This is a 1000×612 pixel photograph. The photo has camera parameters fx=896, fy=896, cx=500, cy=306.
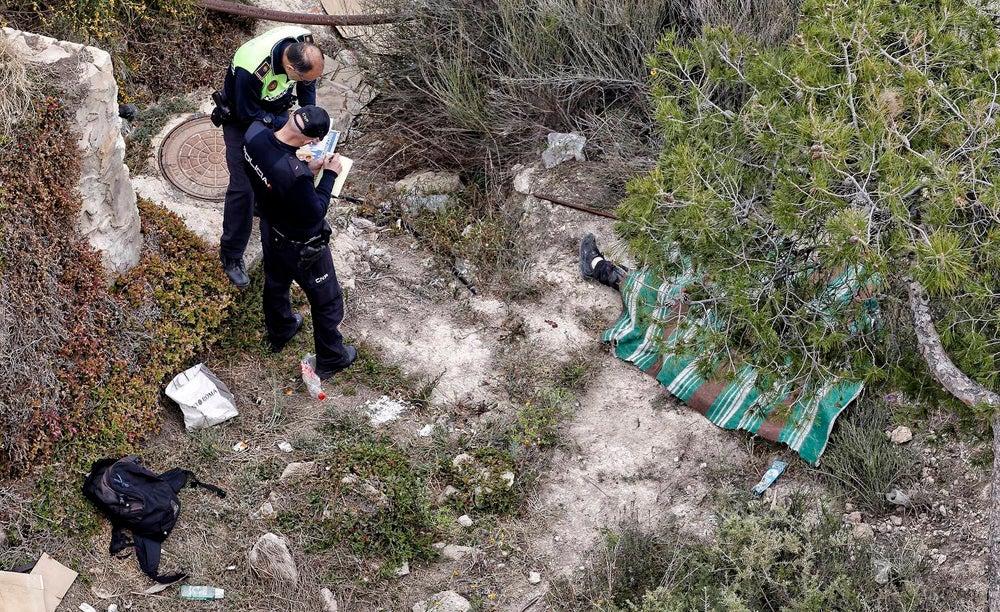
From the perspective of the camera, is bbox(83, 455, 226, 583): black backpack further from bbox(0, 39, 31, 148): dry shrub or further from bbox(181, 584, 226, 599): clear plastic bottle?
bbox(0, 39, 31, 148): dry shrub

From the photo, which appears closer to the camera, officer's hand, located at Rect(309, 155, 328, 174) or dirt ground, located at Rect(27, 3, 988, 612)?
dirt ground, located at Rect(27, 3, 988, 612)

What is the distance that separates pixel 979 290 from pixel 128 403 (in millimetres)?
3967

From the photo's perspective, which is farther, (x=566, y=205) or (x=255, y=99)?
(x=566, y=205)

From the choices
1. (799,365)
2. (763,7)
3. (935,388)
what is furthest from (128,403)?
(763,7)

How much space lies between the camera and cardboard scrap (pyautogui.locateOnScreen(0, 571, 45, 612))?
12.9 ft

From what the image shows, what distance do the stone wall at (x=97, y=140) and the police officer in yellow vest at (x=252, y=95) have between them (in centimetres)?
57

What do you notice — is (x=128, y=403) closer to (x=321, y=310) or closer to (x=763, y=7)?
(x=321, y=310)

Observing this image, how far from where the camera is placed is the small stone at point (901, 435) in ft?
15.9

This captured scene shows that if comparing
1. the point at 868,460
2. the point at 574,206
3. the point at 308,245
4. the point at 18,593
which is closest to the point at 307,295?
the point at 308,245

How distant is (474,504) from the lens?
462 cm

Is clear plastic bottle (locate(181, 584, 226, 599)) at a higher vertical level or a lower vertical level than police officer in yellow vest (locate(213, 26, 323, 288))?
lower

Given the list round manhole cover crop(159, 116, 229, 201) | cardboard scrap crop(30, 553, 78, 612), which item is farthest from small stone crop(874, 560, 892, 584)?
round manhole cover crop(159, 116, 229, 201)

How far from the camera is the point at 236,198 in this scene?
5332mm

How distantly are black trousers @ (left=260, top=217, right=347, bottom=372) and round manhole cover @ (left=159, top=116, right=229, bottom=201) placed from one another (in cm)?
129
